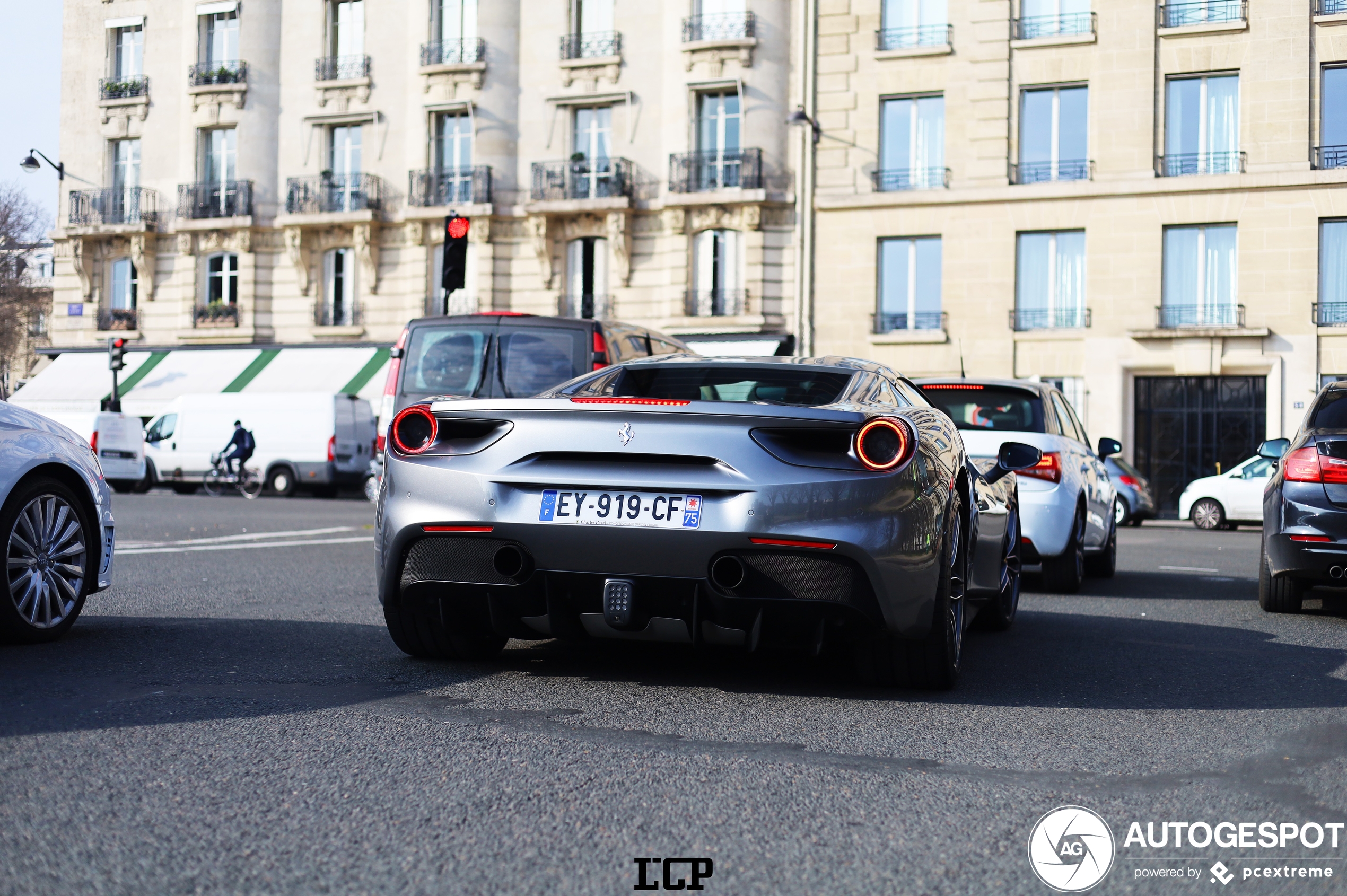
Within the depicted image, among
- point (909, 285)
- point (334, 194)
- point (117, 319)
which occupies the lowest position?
point (117, 319)

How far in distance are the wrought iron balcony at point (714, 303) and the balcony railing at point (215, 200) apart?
40.3 feet

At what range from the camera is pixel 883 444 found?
15.6 ft

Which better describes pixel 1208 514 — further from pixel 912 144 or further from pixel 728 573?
pixel 728 573

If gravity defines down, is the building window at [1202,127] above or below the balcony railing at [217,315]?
above

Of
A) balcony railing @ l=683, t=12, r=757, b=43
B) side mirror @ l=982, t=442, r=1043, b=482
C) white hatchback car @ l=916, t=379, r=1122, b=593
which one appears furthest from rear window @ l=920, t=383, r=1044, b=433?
balcony railing @ l=683, t=12, r=757, b=43

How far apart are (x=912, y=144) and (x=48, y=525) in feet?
88.7

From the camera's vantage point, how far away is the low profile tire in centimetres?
523

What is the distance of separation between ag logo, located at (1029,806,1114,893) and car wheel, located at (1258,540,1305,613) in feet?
19.1

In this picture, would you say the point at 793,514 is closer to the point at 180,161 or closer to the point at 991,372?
the point at 991,372

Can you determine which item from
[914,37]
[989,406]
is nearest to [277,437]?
[914,37]

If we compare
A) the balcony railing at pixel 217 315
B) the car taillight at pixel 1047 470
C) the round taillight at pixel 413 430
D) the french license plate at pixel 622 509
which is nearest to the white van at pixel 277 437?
the balcony railing at pixel 217 315

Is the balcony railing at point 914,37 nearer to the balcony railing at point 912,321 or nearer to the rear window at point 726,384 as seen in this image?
the balcony railing at point 912,321

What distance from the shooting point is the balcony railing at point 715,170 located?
32000mm

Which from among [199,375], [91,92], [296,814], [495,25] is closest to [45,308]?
[91,92]
